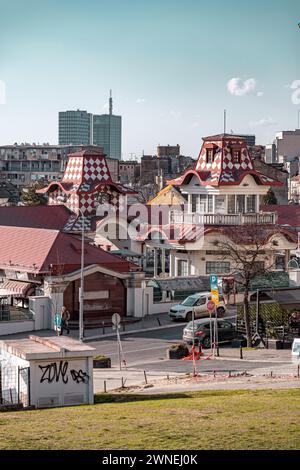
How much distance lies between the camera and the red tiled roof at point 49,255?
5303 cm

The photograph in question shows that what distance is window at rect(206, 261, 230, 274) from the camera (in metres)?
62.0

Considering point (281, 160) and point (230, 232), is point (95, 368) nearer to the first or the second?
point (230, 232)

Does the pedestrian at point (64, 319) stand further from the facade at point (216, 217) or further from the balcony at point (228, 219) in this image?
the balcony at point (228, 219)

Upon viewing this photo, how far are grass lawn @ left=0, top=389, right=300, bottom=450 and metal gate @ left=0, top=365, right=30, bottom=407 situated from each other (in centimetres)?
193

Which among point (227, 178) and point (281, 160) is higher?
point (281, 160)

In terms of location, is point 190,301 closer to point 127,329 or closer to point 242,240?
point 127,329

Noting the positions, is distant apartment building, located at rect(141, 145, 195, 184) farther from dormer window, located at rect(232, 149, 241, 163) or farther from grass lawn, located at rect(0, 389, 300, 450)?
grass lawn, located at rect(0, 389, 300, 450)

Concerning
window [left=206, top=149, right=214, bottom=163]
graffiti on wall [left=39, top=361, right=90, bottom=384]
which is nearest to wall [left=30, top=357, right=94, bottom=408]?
graffiti on wall [left=39, top=361, right=90, bottom=384]

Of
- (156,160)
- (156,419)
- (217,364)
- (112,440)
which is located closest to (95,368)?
(217,364)

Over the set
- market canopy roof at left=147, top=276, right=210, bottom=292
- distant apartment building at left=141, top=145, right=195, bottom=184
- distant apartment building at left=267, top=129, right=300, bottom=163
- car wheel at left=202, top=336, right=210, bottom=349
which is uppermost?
distant apartment building at left=267, top=129, right=300, bottom=163

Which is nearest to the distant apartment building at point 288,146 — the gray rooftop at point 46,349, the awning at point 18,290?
the awning at point 18,290

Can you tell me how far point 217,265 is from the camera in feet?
204

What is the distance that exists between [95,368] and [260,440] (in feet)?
66.2

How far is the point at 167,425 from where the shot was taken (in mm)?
22641
